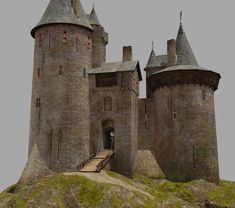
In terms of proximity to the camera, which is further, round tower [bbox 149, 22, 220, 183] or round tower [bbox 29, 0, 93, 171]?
round tower [bbox 149, 22, 220, 183]

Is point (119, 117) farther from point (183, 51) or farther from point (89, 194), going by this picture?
point (89, 194)

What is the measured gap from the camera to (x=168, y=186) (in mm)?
42531

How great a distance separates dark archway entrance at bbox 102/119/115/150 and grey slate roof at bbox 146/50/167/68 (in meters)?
10.9

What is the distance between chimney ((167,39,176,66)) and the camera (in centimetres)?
4872

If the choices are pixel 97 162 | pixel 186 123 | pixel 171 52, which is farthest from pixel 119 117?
pixel 171 52

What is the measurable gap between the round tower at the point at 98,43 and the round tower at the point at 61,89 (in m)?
1.72

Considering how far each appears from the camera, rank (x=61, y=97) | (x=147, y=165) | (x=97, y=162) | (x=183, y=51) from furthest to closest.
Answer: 1. (x=183, y=51)
2. (x=147, y=165)
3. (x=61, y=97)
4. (x=97, y=162)

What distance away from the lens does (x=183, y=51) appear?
49.3 metres

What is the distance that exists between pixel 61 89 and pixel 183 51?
15.8 m

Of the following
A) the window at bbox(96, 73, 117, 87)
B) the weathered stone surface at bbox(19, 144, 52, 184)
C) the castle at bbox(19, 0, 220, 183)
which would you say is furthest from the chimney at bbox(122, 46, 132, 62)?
the weathered stone surface at bbox(19, 144, 52, 184)

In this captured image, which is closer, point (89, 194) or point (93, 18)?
point (89, 194)

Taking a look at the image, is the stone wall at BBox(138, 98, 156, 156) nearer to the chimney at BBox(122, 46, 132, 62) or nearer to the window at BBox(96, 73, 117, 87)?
the window at BBox(96, 73, 117, 87)

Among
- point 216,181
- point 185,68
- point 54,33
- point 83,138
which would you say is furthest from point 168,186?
point 54,33

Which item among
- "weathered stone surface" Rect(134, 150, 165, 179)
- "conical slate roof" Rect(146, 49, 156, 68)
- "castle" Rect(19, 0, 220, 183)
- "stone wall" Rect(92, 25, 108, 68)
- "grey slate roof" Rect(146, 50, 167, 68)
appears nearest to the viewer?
"castle" Rect(19, 0, 220, 183)
